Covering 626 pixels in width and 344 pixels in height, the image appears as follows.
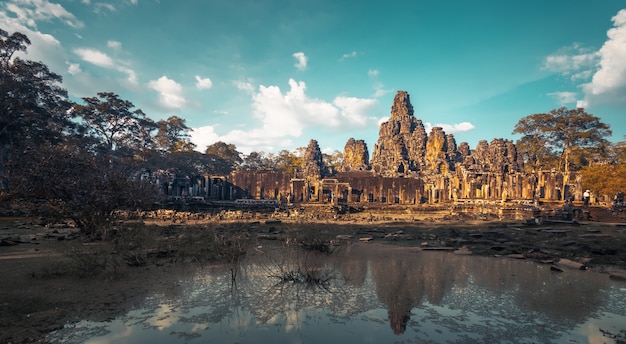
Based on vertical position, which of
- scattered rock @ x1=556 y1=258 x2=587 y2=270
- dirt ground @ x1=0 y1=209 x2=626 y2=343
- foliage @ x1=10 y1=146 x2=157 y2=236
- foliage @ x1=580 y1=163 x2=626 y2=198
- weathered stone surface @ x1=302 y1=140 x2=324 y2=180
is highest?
weathered stone surface @ x1=302 y1=140 x2=324 y2=180

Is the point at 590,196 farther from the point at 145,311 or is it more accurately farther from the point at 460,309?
the point at 145,311

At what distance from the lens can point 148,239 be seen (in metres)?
7.94

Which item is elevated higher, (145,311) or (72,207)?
(72,207)

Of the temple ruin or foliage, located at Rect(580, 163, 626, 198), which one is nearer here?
foliage, located at Rect(580, 163, 626, 198)

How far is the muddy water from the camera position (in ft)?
11.6

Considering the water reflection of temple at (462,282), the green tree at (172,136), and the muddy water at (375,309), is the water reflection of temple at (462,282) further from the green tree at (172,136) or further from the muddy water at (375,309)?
the green tree at (172,136)

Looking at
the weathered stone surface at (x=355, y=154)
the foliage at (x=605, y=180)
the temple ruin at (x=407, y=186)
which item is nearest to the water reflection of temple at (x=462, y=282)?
the temple ruin at (x=407, y=186)

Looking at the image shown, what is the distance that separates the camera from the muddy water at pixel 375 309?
3.53 m

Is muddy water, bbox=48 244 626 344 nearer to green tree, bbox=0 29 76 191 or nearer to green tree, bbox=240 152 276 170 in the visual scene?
green tree, bbox=0 29 76 191

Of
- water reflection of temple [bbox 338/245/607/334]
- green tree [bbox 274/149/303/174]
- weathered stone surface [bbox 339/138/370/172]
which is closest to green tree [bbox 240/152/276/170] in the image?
green tree [bbox 274/149/303/174]

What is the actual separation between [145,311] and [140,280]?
165cm

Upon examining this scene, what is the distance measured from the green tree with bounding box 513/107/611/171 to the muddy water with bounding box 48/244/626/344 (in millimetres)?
43463

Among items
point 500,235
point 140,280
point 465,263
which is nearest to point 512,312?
point 465,263

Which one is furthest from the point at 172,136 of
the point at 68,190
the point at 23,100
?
the point at 68,190
